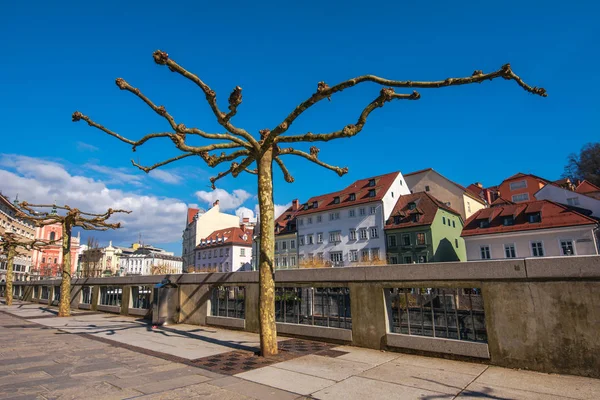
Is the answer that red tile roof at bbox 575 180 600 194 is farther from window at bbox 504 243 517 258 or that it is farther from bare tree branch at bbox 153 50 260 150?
bare tree branch at bbox 153 50 260 150

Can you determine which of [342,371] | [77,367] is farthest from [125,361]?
[342,371]

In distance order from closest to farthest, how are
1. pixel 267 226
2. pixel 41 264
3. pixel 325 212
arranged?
pixel 267 226 < pixel 325 212 < pixel 41 264

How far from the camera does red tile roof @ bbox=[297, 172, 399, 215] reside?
1948 inches

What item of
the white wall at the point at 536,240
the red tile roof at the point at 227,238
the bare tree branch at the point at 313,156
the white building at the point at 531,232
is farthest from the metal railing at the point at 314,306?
the red tile roof at the point at 227,238

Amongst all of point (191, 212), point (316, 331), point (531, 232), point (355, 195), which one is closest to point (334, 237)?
point (355, 195)

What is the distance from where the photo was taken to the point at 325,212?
53625mm

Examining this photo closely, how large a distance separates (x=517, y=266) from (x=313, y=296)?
565 centimetres

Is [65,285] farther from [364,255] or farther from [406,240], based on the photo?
[406,240]

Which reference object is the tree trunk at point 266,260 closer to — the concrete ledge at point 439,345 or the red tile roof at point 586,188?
the concrete ledge at point 439,345

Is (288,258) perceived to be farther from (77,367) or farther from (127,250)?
(127,250)

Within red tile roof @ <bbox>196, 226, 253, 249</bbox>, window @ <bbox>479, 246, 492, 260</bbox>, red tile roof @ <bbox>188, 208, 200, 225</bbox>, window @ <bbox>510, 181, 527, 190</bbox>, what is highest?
red tile roof @ <bbox>188, 208, 200, 225</bbox>

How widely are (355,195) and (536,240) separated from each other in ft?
76.8

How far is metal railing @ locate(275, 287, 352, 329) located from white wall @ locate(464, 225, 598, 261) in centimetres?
3367

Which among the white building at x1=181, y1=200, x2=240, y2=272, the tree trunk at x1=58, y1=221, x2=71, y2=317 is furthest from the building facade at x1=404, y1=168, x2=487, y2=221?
the tree trunk at x1=58, y1=221, x2=71, y2=317
